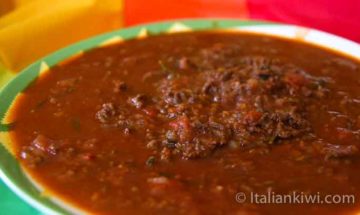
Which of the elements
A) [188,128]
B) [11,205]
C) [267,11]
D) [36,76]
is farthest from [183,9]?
[11,205]

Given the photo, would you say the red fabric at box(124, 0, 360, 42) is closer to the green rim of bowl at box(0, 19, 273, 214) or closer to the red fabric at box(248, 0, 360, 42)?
the red fabric at box(248, 0, 360, 42)

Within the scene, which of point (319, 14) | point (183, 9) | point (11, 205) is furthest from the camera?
point (183, 9)

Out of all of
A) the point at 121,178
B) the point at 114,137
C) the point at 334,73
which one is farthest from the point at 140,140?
the point at 334,73

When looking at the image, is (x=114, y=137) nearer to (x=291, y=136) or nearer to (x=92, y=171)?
(x=92, y=171)

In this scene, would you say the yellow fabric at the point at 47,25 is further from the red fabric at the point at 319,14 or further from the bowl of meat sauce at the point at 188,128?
the red fabric at the point at 319,14

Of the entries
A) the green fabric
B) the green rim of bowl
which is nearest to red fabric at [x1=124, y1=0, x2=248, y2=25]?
the green rim of bowl

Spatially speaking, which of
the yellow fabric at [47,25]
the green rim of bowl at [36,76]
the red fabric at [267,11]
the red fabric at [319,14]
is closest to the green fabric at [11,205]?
the green rim of bowl at [36,76]

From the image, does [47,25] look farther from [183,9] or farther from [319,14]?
[319,14]
